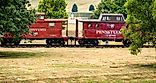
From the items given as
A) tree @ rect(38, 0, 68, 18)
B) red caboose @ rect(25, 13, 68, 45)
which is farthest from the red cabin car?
tree @ rect(38, 0, 68, 18)

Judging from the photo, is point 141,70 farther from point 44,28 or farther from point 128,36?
point 44,28

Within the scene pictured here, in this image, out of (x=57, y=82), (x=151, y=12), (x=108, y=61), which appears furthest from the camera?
(x=108, y=61)

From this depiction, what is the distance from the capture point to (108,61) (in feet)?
98.4

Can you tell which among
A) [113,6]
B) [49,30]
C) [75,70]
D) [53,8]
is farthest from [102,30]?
[113,6]

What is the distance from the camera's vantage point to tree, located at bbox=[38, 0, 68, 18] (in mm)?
72625

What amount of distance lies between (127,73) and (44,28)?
22.6 meters

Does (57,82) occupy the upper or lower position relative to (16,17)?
lower

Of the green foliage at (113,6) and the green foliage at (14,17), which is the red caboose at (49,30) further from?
the green foliage at (113,6)

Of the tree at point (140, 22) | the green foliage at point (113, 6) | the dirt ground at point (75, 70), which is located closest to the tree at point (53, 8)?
the green foliage at point (113, 6)

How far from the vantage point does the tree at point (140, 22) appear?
25.7 m

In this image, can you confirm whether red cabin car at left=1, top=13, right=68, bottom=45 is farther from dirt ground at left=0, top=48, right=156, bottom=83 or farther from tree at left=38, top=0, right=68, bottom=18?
tree at left=38, top=0, right=68, bottom=18

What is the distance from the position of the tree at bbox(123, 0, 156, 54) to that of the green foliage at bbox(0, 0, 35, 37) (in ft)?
29.8

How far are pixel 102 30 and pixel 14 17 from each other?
15.7m

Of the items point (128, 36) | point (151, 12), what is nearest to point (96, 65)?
point (128, 36)
